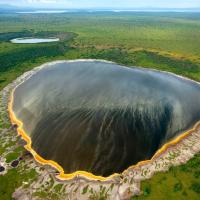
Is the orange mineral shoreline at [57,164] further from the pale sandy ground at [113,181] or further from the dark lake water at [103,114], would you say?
the dark lake water at [103,114]

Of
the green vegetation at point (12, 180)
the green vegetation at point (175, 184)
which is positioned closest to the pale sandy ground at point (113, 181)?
the green vegetation at point (12, 180)

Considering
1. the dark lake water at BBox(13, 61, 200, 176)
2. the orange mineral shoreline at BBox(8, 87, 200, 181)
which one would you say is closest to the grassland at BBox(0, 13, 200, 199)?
the orange mineral shoreline at BBox(8, 87, 200, 181)

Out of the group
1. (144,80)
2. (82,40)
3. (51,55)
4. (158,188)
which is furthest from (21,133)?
(82,40)

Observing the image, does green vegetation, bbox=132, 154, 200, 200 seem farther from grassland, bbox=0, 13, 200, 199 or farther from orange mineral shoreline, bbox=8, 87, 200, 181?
orange mineral shoreline, bbox=8, 87, 200, 181

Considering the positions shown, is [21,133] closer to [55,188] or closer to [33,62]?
[55,188]

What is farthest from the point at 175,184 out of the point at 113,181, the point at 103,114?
the point at 103,114
